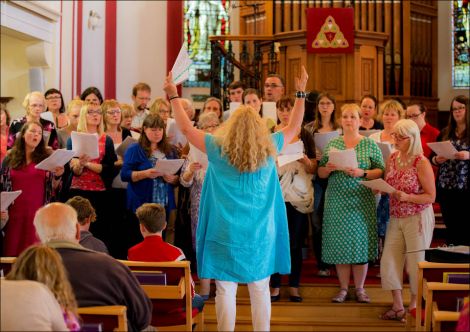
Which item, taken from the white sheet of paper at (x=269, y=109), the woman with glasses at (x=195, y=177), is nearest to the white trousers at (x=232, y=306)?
the woman with glasses at (x=195, y=177)

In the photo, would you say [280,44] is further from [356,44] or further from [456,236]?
[456,236]

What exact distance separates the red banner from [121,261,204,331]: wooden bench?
5513 mm

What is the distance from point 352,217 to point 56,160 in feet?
6.51

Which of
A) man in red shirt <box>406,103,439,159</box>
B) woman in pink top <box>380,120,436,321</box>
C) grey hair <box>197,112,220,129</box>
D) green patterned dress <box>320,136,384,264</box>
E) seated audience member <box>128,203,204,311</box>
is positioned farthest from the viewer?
man in red shirt <box>406,103,439,159</box>

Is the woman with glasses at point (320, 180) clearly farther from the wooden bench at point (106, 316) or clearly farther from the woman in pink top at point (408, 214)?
the wooden bench at point (106, 316)

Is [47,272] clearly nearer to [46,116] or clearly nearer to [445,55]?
[46,116]

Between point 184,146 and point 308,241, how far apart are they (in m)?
1.47

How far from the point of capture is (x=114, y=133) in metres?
6.48

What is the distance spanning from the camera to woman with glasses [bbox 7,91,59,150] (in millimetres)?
6125

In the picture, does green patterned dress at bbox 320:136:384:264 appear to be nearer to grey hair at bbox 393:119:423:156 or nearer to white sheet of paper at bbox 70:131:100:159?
grey hair at bbox 393:119:423:156

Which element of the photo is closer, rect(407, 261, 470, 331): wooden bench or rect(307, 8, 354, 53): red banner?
rect(407, 261, 470, 331): wooden bench

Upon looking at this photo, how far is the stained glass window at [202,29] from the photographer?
41.4ft

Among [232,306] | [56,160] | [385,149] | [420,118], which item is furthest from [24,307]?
[420,118]

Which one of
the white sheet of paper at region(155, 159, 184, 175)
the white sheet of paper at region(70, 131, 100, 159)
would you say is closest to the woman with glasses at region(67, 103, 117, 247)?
the white sheet of paper at region(70, 131, 100, 159)
